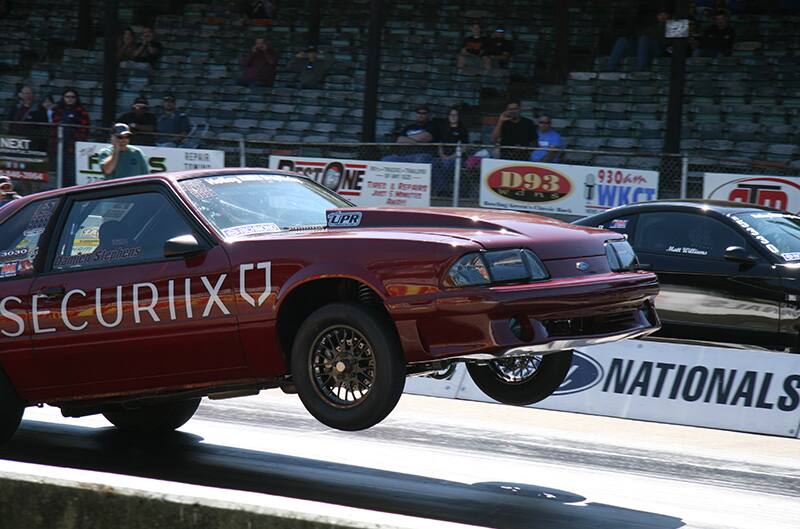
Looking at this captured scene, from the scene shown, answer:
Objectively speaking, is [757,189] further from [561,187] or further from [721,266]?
[721,266]

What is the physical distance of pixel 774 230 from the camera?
11180 mm

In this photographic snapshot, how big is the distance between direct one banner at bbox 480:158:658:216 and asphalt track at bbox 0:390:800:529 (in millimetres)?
6846

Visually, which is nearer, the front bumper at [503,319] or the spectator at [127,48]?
the front bumper at [503,319]

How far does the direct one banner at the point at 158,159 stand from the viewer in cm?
1894

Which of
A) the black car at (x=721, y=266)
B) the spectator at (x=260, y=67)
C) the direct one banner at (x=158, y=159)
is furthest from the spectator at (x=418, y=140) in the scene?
the black car at (x=721, y=266)

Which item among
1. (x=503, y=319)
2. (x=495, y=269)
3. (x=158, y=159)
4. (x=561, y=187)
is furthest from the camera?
(x=158, y=159)

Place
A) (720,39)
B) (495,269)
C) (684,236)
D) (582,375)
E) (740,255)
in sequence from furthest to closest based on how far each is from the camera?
(720,39) → (684,236) → (740,255) → (582,375) → (495,269)

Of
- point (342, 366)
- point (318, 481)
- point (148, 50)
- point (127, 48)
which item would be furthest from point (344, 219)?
point (127, 48)

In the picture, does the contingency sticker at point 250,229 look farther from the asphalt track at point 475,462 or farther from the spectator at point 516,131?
the spectator at point 516,131

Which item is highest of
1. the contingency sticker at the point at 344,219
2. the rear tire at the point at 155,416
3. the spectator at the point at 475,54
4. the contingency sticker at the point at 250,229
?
the spectator at the point at 475,54

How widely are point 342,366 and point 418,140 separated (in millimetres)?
12790

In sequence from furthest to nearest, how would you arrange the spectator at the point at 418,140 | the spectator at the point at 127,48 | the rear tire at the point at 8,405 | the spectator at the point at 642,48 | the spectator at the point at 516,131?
the spectator at the point at 127,48 < the spectator at the point at 642,48 < the spectator at the point at 516,131 < the spectator at the point at 418,140 < the rear tire at the point at 8,405

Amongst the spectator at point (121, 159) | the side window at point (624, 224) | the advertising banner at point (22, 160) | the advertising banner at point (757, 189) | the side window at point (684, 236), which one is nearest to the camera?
the side window at point (684, 236)

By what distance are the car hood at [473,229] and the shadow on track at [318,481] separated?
1.31 m
